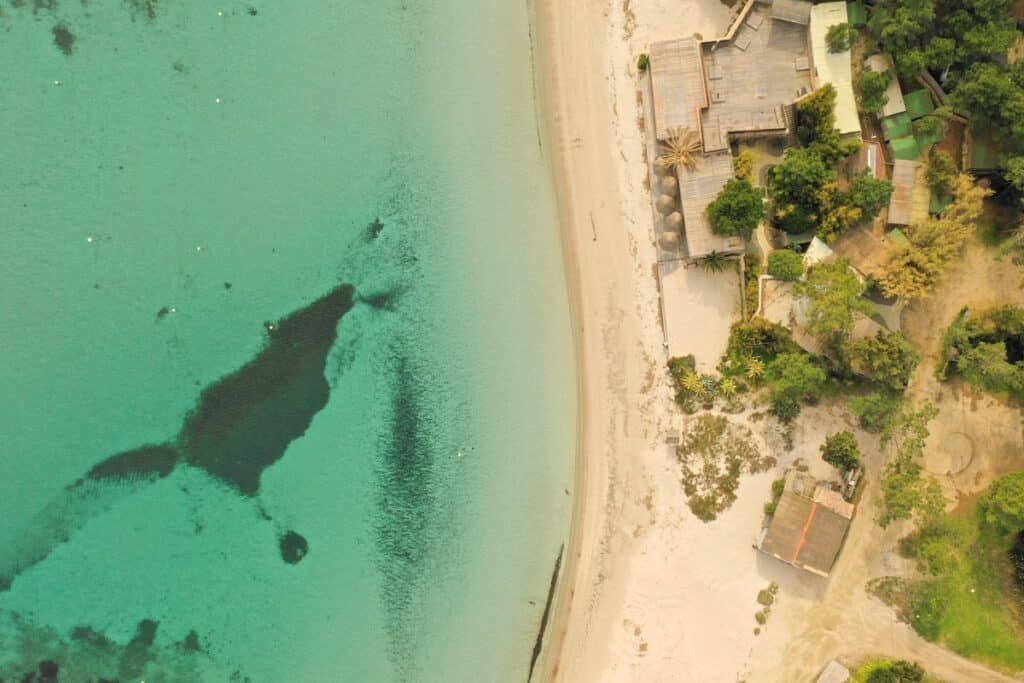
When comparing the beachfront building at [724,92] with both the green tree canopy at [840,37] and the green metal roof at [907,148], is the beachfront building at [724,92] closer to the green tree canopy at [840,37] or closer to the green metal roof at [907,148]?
the green tree canopy at [840,37]

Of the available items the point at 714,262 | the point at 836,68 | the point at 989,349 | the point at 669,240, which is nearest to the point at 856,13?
the point at 836,68

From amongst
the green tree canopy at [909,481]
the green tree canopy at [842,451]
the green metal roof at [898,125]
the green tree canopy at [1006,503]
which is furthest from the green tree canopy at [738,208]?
the green tree canopy at [1006,503]

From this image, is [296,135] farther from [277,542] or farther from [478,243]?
[277,542]

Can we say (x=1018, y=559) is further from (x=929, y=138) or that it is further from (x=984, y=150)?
(x=929, y=138)

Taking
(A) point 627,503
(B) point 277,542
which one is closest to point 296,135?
(B) point 277,542

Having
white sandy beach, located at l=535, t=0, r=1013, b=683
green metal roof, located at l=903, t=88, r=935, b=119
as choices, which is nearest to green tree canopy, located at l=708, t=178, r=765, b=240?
white sandy beach, located at l=535, t=0, r=1013, b=683

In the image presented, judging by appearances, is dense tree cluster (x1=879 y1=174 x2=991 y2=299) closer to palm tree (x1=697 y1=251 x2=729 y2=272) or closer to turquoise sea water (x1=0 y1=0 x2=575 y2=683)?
palm tree (x1=697 y1=251 x2=729 y2=272)

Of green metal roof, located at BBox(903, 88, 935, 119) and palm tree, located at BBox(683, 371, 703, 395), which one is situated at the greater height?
Answer: green metal roof, located at BBox(903, 88, 935, 119)
